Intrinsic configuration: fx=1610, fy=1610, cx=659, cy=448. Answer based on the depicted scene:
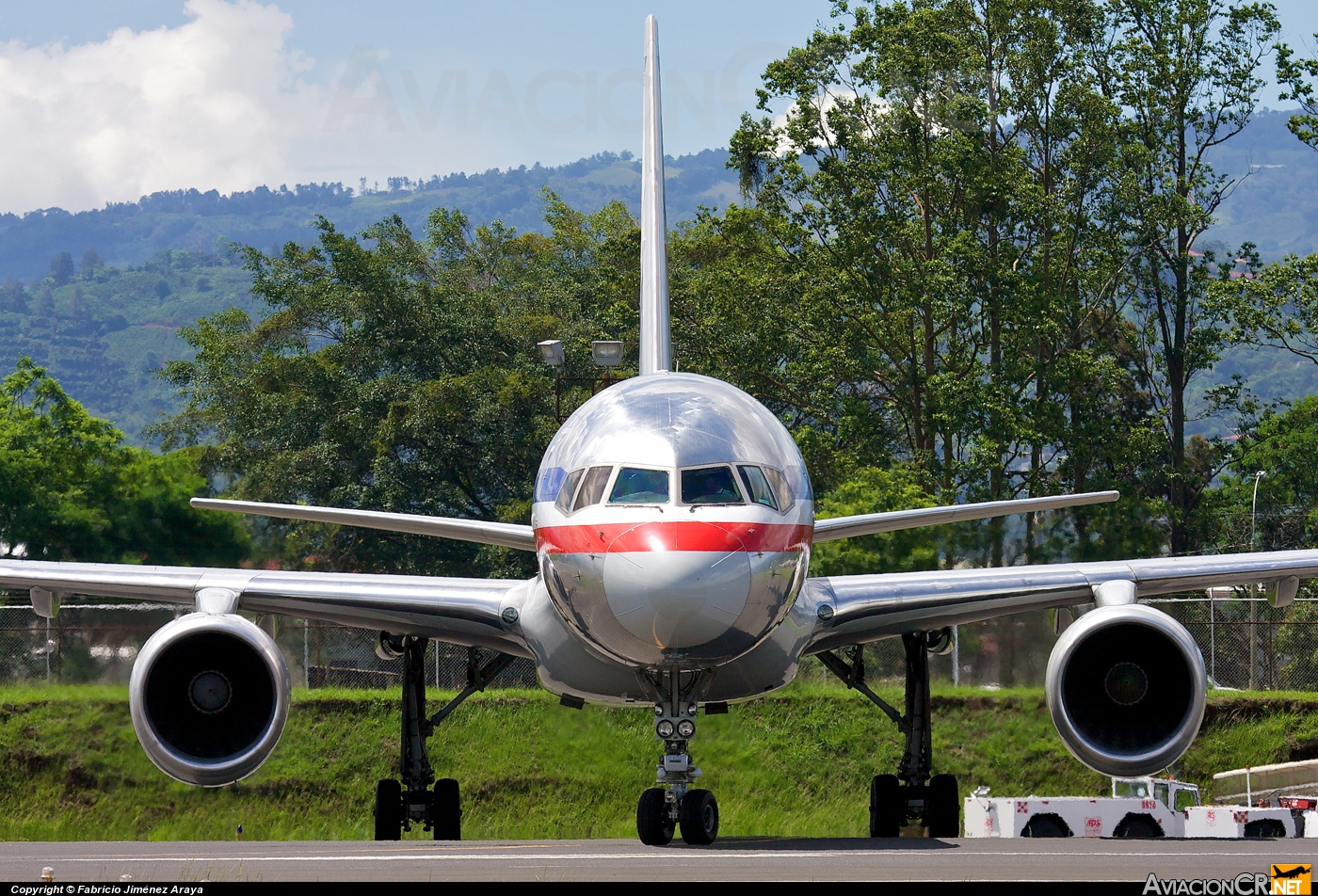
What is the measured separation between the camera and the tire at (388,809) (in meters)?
18.2

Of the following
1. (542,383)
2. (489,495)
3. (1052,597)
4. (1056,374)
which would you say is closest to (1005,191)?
(1056,374)

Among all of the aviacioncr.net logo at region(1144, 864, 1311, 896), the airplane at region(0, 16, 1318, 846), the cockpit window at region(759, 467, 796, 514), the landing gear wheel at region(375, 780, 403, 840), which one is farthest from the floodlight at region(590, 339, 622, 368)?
the aviacioncr.net logo at region(1144, 864, 1311, 896)

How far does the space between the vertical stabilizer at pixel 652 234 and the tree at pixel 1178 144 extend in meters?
32.1

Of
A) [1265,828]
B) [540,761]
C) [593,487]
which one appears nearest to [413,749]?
[593,487]

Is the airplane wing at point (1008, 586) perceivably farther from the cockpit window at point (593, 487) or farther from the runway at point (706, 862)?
the cockpit window at point (593, 487)

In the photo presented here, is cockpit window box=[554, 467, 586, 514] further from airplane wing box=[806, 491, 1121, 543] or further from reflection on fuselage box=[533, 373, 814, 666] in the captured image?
airplane wing box=[806, 491, 1121, 543]

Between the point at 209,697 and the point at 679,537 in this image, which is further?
the point at 209,697

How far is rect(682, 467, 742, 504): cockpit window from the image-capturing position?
12.4 meters

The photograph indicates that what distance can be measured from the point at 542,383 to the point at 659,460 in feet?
140

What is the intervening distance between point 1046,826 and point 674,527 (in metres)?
12.3

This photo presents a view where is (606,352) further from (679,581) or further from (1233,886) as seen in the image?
(1233,886)

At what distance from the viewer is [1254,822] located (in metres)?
21.1

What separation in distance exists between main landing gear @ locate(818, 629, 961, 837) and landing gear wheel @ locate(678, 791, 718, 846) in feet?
15.7

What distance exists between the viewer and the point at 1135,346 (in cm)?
5716
